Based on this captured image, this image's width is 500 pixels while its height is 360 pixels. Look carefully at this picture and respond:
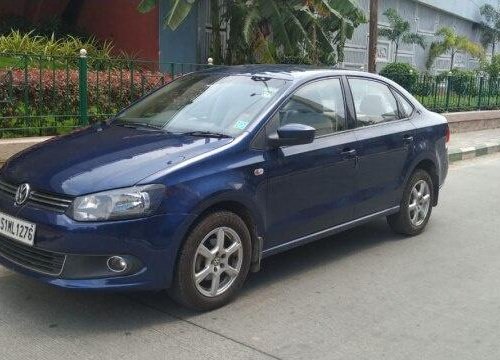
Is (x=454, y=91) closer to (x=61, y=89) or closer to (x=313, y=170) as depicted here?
(x=61, y=89)

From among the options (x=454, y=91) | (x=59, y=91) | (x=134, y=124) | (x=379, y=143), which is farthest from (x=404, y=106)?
(x=454, y=91)

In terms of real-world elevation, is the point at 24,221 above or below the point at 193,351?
above

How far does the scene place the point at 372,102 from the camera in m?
5.70

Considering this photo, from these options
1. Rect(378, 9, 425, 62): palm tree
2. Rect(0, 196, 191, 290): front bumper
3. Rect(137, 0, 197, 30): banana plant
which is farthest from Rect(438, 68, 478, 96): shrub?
Rect(0, 196, 191, 290): front bumper

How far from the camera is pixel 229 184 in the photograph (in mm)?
4125

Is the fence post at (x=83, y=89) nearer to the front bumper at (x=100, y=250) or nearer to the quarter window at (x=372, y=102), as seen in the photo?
the quarter window at (x=372, y=102)

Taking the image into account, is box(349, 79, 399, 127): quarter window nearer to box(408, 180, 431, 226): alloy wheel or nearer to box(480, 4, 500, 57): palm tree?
box(408, 180, 431, 226): alloy wheel

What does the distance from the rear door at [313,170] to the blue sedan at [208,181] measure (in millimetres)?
12

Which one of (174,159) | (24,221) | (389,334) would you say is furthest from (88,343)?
(389,334)

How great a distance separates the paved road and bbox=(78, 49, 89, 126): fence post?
12.2ft

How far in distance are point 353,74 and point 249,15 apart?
22.6ft

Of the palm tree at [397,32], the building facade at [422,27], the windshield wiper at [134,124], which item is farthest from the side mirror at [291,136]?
the palm tree at [397,32]

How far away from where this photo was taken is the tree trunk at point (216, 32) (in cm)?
1286

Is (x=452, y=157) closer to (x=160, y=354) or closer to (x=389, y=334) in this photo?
(x=389, y=334)
